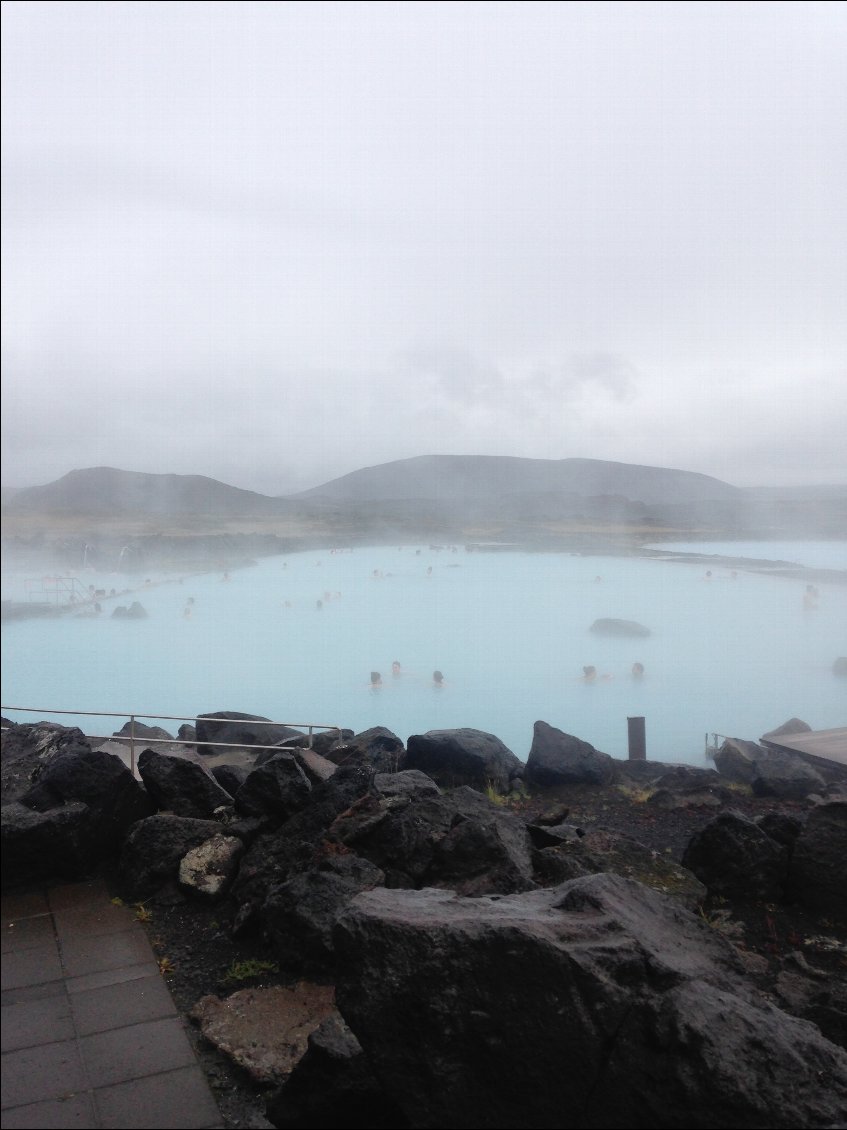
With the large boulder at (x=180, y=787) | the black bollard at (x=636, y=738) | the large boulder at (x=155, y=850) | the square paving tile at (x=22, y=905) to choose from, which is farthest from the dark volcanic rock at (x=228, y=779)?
the black bollard at (x=636, y=738)

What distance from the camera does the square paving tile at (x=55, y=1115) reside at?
2000 mm

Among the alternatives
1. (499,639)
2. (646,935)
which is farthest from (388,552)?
(646,935)

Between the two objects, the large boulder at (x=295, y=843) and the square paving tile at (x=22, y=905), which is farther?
the large boulder at (x=295, y=843)

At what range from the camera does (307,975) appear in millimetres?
3371

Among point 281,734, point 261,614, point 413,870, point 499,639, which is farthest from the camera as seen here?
point 261,614

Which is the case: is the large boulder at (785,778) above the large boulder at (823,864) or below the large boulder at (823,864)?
below

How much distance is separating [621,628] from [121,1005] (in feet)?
63.3

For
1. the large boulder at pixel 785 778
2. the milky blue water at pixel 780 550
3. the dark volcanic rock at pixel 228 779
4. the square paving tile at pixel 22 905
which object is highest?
the milky blue water at pixel 780 550

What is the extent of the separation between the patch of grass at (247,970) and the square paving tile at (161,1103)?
3.24 feet

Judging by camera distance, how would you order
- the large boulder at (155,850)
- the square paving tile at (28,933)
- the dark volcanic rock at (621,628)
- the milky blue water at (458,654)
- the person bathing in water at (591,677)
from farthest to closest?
the dark volcanic rock at (621,628) < the person bathing in water at (591,677) < the milky blue water at (458,654) < the large boulder at (155,850) < the square paving tile at (28,933)

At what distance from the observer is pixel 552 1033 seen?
2.01 metres

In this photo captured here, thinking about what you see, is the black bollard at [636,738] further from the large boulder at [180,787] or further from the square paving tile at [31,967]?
the square paving tile at [31,967]

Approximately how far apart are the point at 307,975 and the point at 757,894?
106 inches

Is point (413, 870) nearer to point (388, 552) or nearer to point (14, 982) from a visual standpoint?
point (14, 982)
